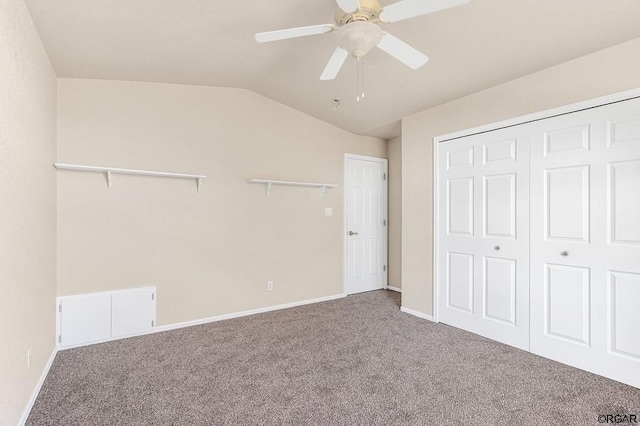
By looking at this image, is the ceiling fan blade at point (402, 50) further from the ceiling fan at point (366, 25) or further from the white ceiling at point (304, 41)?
the white ceiling at point (304, 41)

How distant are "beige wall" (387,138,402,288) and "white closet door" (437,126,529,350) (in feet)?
4.56

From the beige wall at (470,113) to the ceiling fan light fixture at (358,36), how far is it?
1812 millimetres

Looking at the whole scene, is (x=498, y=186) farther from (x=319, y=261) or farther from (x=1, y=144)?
(x=1, y=144)

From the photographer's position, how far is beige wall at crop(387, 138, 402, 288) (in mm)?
4855

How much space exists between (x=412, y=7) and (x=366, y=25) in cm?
24

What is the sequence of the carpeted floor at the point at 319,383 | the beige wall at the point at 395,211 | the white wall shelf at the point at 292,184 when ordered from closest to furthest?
1. the carpeted floor at the point at 319,383
2. the white wall shelf at the point at 292,184
3. the beige wall at the point at 395,211

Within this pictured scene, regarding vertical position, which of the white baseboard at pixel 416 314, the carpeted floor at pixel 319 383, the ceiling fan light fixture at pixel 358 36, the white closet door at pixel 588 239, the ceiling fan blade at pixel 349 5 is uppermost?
the ceiling fan blade at pixel 349 5

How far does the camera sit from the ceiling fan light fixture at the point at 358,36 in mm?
1604

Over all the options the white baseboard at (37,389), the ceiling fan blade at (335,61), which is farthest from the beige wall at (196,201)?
the ceiling fan blade at (335,61)

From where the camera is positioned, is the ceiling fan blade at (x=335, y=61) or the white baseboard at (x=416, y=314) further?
the white baseboard at (x=416, y=314)

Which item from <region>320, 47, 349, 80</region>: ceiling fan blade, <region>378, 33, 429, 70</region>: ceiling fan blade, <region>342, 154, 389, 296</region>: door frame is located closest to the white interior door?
<region>342, 154, 389, 296</region>: door frame

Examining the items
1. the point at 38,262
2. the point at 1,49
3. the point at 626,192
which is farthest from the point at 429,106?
the point at 38,262

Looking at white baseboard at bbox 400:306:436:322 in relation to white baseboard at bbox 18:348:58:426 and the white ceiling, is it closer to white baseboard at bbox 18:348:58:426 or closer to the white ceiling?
the white ceiling

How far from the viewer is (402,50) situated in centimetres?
182
